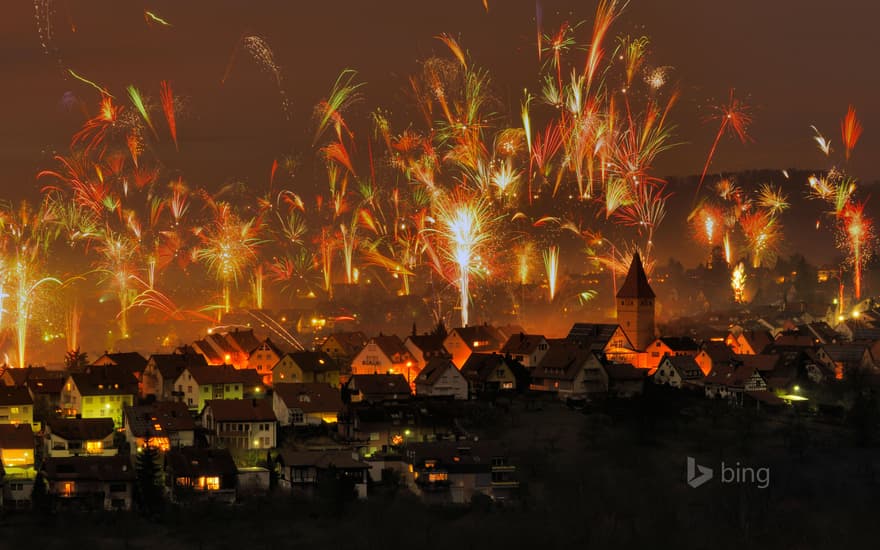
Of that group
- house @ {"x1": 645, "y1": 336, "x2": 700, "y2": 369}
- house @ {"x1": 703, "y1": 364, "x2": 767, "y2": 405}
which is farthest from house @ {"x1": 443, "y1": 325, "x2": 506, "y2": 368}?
house @ {"x1": 703, "y1": 364, "x2": 767, "y2": 405}

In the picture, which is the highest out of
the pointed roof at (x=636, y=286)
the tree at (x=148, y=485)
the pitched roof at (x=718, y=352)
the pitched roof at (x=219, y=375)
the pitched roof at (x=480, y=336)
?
the pointed roof at (x=636, y=286)

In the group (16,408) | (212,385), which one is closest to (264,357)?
(212,385)

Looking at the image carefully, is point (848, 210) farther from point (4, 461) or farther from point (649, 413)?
point (4, 461)

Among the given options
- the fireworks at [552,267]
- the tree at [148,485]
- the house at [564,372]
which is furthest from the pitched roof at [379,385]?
the fireworks at [552,267]

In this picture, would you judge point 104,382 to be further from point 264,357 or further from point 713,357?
point 713,357

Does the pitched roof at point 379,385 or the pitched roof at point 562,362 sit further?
the pitched roof at point 562,362

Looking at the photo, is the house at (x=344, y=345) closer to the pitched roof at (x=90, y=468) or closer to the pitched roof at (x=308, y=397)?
the pitched roof at (x=308, y=397)

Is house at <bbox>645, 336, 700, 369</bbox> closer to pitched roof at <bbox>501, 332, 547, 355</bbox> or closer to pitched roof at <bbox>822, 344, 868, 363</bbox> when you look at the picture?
pitched roof at <bbox>501, 332, 547, 355</bbox>
